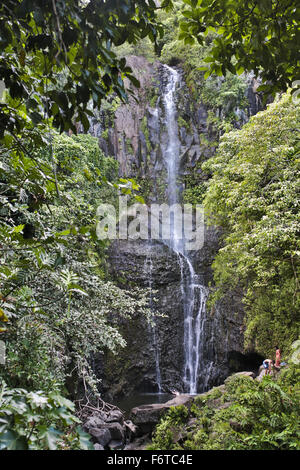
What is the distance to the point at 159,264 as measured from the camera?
42.0ft

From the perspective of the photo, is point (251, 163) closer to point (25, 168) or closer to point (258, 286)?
point (258, 286)

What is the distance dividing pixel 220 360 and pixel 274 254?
5.21 meters

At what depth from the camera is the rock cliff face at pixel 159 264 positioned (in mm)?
10859

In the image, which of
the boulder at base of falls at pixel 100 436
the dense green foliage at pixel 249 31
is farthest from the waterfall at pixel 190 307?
the dense green foliage at pixel 249 31

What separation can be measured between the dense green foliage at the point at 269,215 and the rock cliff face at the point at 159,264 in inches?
90.7

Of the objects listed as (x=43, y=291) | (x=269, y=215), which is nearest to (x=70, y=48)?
(x=43, y=291)

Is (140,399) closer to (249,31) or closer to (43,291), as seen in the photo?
(43,291)

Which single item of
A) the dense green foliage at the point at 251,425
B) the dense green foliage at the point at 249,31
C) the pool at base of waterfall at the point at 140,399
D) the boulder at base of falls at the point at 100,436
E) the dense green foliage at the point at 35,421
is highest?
the dense green foliage at the point at 249,31

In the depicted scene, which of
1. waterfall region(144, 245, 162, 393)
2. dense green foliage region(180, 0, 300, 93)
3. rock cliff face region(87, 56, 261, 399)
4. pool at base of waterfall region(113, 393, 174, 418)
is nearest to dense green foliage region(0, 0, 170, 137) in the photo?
dense green foliage region(180, 0, 300, 93)

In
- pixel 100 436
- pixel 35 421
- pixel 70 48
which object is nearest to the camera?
pixel 35 421

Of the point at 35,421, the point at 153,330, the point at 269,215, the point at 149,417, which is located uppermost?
the point at 269,215

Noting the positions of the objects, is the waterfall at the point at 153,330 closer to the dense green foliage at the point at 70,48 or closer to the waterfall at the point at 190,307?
the waterfall at the point at 190,307

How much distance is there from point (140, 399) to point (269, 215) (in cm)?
721

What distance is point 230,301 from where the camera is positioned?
10680 mm
